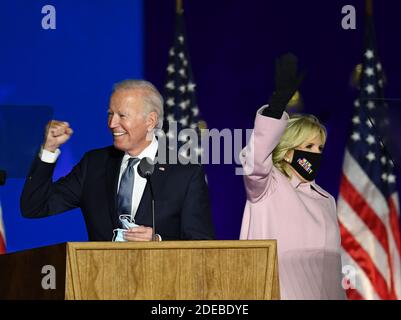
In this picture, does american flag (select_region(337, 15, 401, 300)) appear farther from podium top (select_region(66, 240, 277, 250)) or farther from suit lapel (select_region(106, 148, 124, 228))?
podium top (select_region(66, 240, 277, 250))

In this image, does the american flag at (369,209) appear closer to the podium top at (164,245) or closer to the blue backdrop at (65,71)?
the blue backdrop at (65,71)

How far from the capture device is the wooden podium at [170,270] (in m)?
2.61

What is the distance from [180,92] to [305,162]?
2.71 m

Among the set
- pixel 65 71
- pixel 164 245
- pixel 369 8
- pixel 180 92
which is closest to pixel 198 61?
pixel 180 92

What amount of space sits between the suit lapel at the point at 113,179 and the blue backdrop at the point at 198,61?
2.51 meters

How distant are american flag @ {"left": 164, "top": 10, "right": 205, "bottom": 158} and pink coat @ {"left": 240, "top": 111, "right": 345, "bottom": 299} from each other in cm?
270

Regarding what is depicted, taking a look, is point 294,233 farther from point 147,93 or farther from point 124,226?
point 147,93

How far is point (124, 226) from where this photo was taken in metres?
3.44

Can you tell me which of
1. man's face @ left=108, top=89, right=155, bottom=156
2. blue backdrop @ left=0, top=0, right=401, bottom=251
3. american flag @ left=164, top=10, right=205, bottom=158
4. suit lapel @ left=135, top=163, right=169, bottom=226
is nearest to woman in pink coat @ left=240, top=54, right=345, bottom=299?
suit lapel @ left=135, top=163, right=169, bottom=226

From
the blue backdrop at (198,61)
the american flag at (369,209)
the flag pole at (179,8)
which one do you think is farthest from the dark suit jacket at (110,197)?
the flag pole at (179,8)

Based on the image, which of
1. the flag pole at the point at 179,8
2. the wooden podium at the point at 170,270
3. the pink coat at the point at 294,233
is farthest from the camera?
the flag pole at the point at 179,8

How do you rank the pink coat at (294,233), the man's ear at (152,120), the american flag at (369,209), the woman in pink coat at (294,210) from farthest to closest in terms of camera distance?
1. the american flag at (369,209)
2. the man's ear at (152,120)
3. the pink coat at (294,233)
4. the woman in pink coat at (294,210)

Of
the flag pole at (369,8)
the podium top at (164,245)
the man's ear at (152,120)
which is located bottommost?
the podium top at (164,245)

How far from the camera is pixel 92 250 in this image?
262 centimetres
